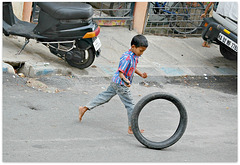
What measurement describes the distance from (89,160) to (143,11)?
6.70 m

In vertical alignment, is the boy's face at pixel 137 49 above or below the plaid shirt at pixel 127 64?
above

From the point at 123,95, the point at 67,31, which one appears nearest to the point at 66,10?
the point at 67,31

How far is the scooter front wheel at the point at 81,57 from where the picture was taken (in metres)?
7.84

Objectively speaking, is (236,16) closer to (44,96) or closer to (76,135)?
(44,96)

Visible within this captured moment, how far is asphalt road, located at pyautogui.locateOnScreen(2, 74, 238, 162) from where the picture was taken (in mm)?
4621

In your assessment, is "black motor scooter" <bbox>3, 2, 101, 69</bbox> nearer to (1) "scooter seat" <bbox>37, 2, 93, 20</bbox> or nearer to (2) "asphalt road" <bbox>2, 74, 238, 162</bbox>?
(1) "scooter seat" <bbox>37, 2, 93, 20</bbox>

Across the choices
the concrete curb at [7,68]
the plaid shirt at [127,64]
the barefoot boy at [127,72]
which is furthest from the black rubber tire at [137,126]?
the concrete curb at [7,68]

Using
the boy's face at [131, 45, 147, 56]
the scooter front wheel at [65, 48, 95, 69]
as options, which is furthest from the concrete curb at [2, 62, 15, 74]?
the boy's face at [131, 45, 147, 56]

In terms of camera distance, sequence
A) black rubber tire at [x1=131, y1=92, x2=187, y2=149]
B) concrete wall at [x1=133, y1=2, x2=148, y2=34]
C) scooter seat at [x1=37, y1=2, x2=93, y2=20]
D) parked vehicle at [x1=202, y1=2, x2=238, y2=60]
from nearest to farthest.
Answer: black rubber tire at [x1=131, y1=92, x2=187, y2=149] < scooter seat at [x1=37, y1=2, x2=93, y2=20] < parked vehicle at [x1=202, y1=2, x2=238, y2=60] < concrete wall at [x1=133, y1=2, x2=148, y2=34]

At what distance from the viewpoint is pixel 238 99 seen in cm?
810

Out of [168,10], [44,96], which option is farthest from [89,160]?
[168,10]

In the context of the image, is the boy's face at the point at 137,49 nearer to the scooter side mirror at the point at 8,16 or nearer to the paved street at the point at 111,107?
the paved street at the point at 111,107

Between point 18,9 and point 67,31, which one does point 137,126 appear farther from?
point 18,9

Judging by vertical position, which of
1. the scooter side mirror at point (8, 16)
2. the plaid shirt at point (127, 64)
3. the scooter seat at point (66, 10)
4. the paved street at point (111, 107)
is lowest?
the paved street at point (111, 107)
